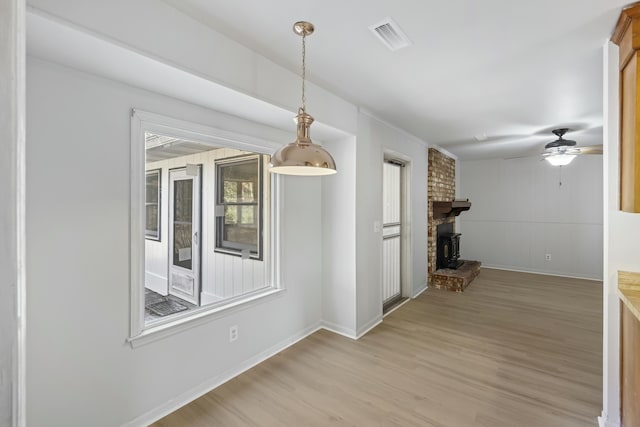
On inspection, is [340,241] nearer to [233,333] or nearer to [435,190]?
[233,333]

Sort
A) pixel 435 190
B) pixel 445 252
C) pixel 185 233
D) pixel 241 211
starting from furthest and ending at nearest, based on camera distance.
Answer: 1. pixel 445 252
2. pixel 435 190
3. pixel 241 211
4. pixel 185 233

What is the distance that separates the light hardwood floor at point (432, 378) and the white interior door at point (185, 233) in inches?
37.4

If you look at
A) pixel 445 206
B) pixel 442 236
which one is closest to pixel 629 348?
pixel 445 206

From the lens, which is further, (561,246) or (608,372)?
(561,246)

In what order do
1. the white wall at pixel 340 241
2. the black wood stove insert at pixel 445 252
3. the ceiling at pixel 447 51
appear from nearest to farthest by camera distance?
the ceiling at pixel 447 51, the white wall at pixel 340 241, the black wood stove insert at pixel 445 252

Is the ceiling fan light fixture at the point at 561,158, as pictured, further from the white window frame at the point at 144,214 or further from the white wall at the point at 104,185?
the white window frame at the point at 144,214

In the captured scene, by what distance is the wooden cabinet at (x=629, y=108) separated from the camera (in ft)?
5.03

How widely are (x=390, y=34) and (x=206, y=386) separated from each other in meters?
2.86

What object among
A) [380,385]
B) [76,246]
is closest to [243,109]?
[76,246]

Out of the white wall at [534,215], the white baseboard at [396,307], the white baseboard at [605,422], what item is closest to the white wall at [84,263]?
the white baseboard at [396,307]

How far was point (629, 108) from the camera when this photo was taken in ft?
5.33

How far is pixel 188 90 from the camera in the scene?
1.95 m

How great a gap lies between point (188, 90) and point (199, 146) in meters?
0.61

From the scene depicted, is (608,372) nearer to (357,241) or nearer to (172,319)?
(357,241)
